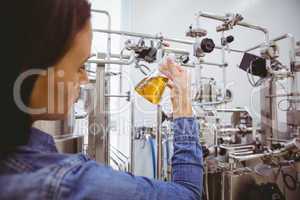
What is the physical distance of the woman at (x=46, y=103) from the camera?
0.30 meters

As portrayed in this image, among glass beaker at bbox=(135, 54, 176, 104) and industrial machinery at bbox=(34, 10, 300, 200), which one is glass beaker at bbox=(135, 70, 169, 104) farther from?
industrial machinery at bbox=(34, 10, 300, 200)

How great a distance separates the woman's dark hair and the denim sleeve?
0.36 feet

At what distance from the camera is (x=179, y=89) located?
55 cm

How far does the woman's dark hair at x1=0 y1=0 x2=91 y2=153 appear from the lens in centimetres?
30

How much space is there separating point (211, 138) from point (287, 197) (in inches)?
26.9

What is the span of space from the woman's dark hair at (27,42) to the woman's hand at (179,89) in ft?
0.92

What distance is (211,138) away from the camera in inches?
55.1

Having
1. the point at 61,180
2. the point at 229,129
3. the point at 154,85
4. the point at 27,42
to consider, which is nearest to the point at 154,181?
the point at 61,180

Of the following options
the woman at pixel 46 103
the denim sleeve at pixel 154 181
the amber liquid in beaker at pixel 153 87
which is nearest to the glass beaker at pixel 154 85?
the amber liquid in beaker at pixel 153 87

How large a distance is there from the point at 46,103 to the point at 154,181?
210mm

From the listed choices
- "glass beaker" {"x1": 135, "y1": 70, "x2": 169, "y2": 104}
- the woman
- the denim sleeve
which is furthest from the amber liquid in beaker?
the woman

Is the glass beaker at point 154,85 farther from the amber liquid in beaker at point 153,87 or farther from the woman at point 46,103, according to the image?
the woman at point 46,103

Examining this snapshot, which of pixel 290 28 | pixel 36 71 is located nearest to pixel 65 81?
pixel 36 71

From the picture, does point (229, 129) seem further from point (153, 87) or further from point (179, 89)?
point (179, 89)
